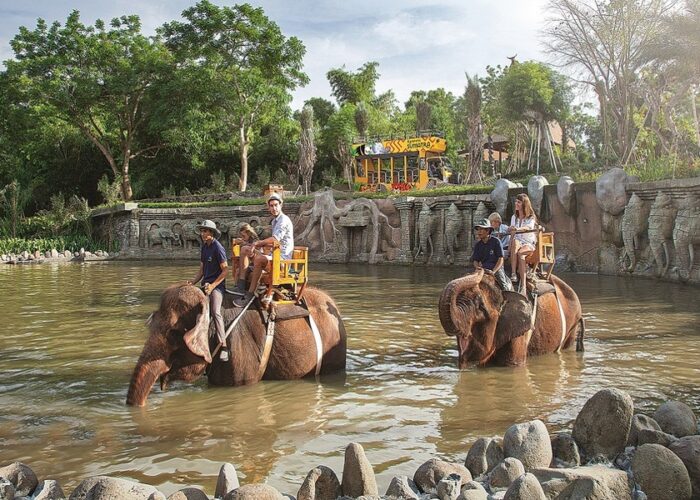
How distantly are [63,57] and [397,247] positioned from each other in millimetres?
20114

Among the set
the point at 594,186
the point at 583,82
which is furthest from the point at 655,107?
the point at 594,186

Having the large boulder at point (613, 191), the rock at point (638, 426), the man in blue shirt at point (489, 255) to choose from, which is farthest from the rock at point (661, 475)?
the large boulder at point (613, 191)

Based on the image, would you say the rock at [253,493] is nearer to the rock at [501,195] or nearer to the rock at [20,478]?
the rock at [20,478]

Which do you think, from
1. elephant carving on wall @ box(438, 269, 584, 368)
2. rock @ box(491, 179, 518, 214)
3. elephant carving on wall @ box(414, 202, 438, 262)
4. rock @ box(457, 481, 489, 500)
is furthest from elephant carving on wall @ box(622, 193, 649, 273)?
rock @ box(457, 481, 489, 500)

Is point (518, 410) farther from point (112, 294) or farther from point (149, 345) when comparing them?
point (112, 294)

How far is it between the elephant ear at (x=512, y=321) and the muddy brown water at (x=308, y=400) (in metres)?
0.39

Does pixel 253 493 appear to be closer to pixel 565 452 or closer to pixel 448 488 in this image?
pixel 448 488

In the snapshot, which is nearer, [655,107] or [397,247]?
[397,247]

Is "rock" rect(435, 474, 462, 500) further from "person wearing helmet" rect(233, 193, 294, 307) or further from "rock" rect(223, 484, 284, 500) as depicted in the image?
"person wearing helmet" rect(233, 193, 294, 307)

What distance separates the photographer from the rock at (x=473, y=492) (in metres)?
3.62

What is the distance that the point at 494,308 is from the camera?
277 inches

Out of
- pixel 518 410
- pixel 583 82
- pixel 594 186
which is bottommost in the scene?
pixel 518 410

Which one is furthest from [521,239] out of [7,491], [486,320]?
[7,491]

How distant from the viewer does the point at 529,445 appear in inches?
170
